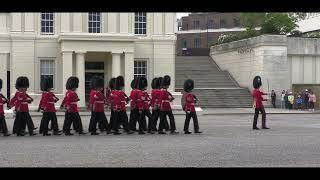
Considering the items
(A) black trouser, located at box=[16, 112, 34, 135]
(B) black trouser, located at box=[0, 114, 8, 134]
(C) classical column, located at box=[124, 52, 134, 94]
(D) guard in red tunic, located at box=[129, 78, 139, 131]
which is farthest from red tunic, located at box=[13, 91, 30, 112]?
(C) classical column, located at box=[124, 52, 134, 94]

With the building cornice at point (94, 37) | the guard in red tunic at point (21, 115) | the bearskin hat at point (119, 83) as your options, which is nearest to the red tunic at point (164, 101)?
the bearskin hat at point (119, 83)

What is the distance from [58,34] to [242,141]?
76.0 feet

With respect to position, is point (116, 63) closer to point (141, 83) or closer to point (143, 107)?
point (141, 83)

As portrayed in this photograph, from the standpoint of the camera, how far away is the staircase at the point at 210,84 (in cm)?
4125

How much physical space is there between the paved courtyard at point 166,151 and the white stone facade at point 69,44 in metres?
19.4

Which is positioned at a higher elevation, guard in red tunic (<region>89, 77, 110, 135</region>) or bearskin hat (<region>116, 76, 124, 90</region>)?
bearskin hat (<region>116, 76, 124, 90</region>)

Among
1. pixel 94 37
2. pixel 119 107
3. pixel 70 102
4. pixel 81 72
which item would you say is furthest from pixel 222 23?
pixel 70 102

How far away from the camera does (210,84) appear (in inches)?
1786

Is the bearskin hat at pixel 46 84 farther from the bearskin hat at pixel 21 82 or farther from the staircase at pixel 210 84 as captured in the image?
the staircase at pixel 210 84

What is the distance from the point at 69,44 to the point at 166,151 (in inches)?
945

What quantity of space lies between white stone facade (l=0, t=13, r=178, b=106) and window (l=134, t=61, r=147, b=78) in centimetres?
94

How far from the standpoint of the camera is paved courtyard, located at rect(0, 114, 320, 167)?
9969mm

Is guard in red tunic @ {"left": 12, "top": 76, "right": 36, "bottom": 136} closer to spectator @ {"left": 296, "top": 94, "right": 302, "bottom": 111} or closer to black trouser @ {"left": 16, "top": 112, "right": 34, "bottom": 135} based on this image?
black trouser @ {"left": 16, "top": 112, "right": 34, "bottom": 135}
